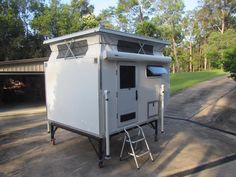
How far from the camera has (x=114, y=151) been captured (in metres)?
5.95

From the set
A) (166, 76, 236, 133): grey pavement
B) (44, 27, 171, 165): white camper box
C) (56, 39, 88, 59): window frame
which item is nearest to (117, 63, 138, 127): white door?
(44, 27, 171, 165): white camper box

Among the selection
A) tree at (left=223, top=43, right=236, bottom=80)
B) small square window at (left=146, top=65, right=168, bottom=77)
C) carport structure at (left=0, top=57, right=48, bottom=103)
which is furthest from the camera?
carport structure at (left=0, top=57, right=48, bottom=103)

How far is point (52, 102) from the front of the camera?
619cm

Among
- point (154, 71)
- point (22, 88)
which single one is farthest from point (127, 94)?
point (22, 88)

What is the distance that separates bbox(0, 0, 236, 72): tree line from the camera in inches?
1008

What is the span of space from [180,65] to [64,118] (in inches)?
1290

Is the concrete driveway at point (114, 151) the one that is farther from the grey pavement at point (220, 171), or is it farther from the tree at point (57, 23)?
the tree at point (57, 23)

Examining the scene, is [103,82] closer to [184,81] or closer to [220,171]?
[220,171]

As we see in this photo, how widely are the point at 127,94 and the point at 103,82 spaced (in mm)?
870

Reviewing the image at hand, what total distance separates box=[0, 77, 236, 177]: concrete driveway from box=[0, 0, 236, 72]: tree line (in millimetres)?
→ 18556

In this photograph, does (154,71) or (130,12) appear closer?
(154,71)

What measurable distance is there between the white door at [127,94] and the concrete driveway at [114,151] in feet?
3.28

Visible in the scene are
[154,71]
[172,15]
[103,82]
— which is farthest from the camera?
[172,15]

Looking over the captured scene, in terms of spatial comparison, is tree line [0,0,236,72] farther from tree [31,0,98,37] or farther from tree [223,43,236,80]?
tree [223,43,236,80]
